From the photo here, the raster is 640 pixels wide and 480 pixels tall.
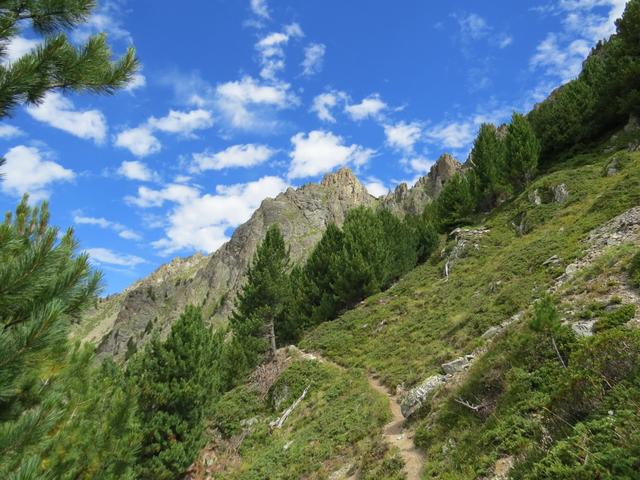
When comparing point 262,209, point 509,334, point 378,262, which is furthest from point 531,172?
point 262,209

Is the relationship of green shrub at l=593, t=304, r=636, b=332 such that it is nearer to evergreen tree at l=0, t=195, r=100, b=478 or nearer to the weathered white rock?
the weathered white rock

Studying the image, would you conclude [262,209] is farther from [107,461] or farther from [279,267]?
[107,461]

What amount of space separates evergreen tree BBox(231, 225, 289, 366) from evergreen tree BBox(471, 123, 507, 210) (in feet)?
97.0

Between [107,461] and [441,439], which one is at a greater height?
[107,461]

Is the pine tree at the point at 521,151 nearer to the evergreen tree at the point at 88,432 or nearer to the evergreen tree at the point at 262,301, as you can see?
the evergreen tree at the point at 262,301

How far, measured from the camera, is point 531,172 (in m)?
46.1

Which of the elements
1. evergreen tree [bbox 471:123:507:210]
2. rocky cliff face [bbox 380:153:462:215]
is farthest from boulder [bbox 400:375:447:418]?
rocky cliff face [bbox 380:153:462:215]

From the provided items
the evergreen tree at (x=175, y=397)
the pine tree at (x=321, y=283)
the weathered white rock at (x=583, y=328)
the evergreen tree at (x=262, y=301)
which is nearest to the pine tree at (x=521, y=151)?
the pine tree at (x=321, y=283)

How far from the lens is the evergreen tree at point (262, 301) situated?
3222cm

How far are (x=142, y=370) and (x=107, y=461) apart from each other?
16634mm

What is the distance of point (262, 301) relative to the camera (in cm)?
3388

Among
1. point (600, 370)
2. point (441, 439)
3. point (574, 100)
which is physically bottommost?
point (441, 439)

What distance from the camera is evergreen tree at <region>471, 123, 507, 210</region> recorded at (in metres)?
48.3

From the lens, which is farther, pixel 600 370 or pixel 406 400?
pixel 406 400
